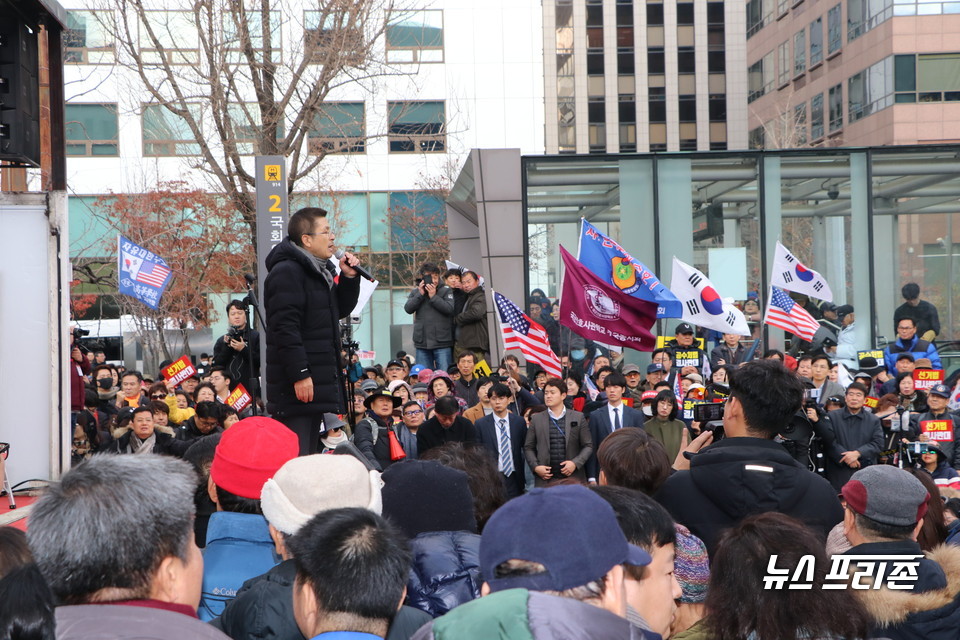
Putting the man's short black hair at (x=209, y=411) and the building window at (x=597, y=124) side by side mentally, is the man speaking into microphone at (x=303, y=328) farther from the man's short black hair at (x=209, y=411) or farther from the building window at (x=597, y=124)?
the building window at (x=597, y=124)

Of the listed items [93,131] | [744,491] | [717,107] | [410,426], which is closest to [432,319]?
[410,426]

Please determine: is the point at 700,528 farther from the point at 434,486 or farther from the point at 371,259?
the point at 371,259

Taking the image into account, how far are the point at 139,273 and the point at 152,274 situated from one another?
177 mm

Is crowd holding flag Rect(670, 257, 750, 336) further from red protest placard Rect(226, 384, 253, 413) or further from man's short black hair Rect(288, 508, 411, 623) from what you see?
man's short black hair Rect(288, 508, 411, 623)

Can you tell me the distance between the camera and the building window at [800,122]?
49.1 meters

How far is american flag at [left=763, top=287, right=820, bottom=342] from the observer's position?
47.2 feet

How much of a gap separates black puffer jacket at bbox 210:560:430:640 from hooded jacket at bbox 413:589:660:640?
1187mm

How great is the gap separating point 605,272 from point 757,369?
30.7 ft

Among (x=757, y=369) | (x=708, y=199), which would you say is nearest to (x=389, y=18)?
(x=708, y=199)

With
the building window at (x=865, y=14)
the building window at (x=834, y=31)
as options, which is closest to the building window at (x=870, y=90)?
the building window at (x=865, y=14)

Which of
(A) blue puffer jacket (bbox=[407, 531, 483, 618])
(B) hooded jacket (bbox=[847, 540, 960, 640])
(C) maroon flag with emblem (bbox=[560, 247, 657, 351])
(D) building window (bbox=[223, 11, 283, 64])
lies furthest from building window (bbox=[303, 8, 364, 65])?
(B) hooded jacket (bbox=[847, 540, 960, 640])

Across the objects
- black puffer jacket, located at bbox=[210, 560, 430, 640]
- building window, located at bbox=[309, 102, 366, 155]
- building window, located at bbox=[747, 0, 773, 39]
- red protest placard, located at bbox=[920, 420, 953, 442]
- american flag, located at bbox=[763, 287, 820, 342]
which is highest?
building window, located at bbox=[747, 0, 773, 39]

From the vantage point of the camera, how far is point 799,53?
51938 millimetres

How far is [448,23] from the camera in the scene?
131ft
